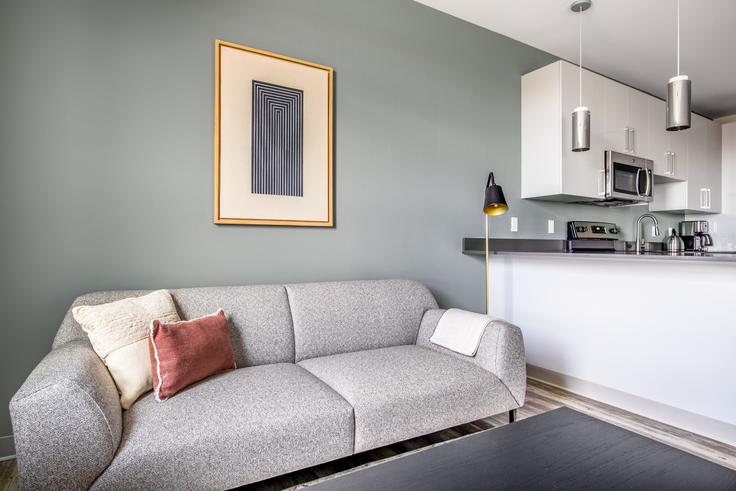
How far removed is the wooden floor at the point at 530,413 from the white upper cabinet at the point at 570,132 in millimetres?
1583

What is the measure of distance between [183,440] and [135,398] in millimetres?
346

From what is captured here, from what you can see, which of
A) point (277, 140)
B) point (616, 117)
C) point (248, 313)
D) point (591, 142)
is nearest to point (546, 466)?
point (248, 313)

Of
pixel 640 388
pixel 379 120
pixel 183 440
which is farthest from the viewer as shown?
pixel 379 120

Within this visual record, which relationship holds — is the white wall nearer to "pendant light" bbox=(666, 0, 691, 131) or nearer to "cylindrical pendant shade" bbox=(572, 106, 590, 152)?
"cylindrical pendant shade" bbox=(572, 106, 590, 152)

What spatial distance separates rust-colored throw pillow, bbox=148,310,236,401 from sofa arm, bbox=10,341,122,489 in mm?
274

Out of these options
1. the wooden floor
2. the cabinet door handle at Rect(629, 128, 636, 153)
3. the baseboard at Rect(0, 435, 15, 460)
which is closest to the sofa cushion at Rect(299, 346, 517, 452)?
the wooden floor

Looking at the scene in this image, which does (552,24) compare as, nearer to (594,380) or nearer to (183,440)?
(594,380)

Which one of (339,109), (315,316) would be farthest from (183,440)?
(339,109)

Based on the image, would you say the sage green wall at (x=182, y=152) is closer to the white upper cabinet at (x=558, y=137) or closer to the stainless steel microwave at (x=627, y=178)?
the white upper cabinet at (x=558, y=137)

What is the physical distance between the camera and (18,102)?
5.92 feet

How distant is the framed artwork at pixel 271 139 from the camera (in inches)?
87.2

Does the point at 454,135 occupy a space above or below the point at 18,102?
above

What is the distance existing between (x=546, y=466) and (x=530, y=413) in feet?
4.55

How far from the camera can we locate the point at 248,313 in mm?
1999
